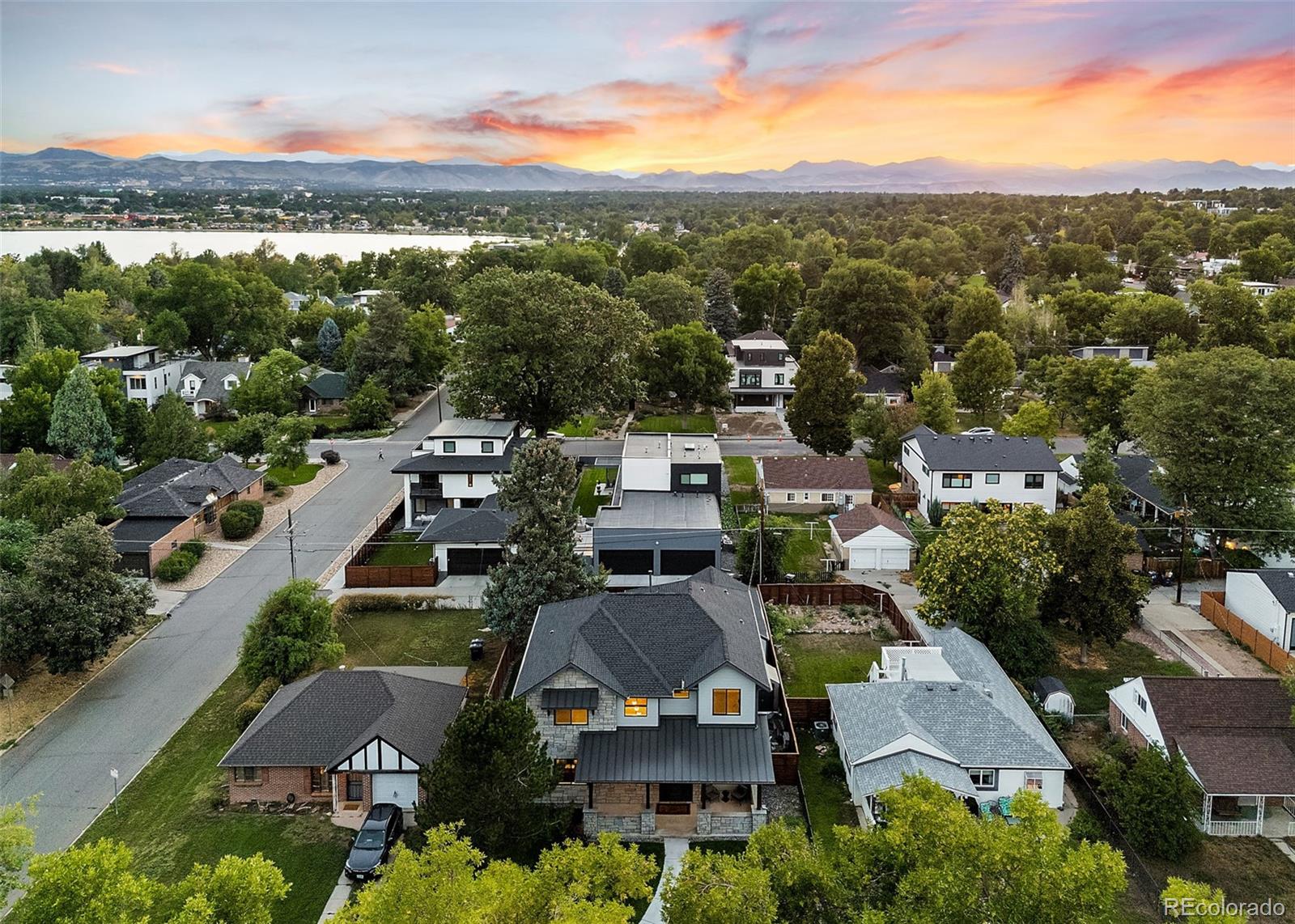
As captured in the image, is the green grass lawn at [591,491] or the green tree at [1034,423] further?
the green tree at [1034,423]

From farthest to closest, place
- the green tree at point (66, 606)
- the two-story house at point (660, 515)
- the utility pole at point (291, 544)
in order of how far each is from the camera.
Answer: the utility pole at point (291, 544)
the two-story house at point (660, 515)
the green tree at point (66, 606)

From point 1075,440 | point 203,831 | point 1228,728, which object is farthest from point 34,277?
point 1228,728

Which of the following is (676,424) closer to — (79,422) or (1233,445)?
(1233,445)

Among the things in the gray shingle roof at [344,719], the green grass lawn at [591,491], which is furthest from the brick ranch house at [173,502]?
the green grass lawn at [591,491]

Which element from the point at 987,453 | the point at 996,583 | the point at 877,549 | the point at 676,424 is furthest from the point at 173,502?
the point at 987,453

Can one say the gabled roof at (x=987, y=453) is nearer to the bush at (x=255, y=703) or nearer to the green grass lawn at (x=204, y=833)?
the bush at (x=255, y=703)

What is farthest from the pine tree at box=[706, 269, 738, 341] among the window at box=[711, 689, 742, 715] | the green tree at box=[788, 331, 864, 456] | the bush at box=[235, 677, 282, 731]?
the window at box=[711, 689, 742, 715]
